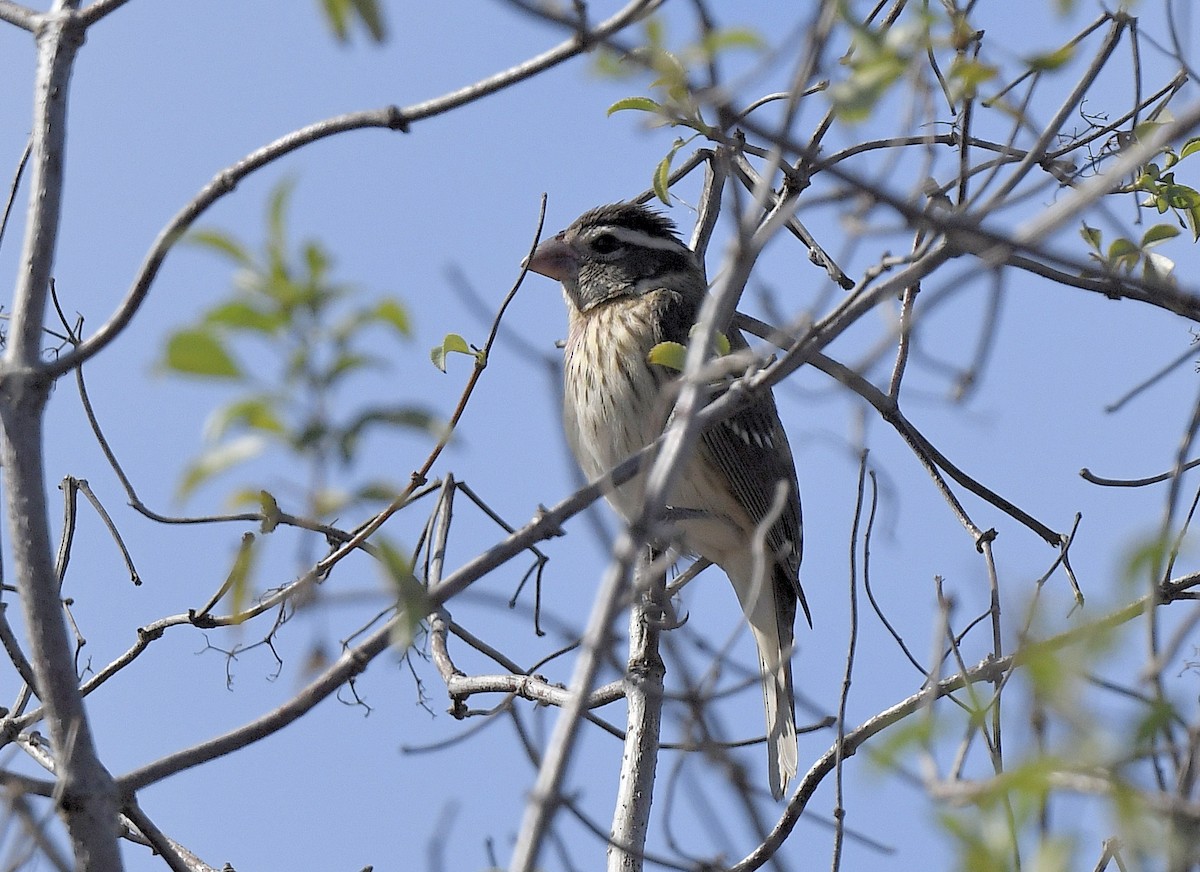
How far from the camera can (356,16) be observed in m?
1.74

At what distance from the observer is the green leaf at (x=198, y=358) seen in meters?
1.71

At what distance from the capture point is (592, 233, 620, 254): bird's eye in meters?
5.95

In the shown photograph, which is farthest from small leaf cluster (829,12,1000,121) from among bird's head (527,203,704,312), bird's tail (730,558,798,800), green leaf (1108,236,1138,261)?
bird's head (527,203,704,312)

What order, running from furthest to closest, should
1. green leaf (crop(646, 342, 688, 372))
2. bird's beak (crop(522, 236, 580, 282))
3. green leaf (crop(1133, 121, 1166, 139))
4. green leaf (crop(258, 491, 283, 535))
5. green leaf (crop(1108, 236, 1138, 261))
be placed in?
bird's beak (crop(522, 236, 580, 282)), green leaf (crop(1133, 121, 1166, 139)), green leaf (crop(1108, 236, 1138, 261)), green leaf (crop(646, 342, 688, 372)), green leaf (crop(258, 491, 283, 535))

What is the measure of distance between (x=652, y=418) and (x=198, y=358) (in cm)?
339

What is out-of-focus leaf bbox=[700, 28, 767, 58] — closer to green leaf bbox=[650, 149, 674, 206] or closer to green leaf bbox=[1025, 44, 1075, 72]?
green leaf bbox=[1025, 44, 1075, 72]

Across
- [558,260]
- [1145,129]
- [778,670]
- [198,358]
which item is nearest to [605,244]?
[558,260]

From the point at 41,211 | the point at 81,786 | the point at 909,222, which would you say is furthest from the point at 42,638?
the point at 909,222

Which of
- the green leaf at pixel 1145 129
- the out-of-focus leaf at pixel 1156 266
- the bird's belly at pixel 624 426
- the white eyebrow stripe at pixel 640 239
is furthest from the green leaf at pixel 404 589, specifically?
the white eyebrow stripe at pixel 640 239

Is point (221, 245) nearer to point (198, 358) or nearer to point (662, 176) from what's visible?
point (198, 358)

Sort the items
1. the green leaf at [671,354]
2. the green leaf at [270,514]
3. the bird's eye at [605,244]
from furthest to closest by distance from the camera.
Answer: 1. the bird's eye at [605,244]
2. the green leaf at [671,354]
3. the green leaf at [270,514]

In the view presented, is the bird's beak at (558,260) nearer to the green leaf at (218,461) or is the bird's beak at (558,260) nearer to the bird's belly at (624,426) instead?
the bird's belly at (624,426)

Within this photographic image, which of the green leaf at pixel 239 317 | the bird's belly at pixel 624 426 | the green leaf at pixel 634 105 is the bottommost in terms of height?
the green leaf at pixel 239 317

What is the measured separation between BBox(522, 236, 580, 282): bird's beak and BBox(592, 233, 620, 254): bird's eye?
0.10 m
